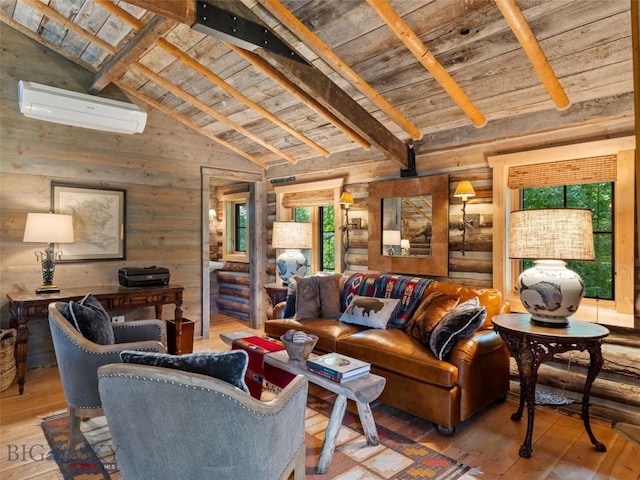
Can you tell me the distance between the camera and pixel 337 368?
2188mm

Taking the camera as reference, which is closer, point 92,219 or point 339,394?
point 339,394

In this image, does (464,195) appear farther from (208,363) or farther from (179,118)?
(179,118)

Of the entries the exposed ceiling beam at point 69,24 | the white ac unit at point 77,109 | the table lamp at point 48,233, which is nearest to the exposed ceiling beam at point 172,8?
the exposed ceiling beam at point 69,24

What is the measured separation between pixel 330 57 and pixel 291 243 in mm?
2266

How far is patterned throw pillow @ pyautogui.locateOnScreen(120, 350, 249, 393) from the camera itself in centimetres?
131

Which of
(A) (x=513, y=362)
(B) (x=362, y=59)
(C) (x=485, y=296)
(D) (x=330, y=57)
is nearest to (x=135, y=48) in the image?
(D) (x=330, y=57)

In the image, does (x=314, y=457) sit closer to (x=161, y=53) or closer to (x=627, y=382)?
(x=627, y=382)

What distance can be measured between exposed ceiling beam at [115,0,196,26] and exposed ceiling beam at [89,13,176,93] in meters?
0.41

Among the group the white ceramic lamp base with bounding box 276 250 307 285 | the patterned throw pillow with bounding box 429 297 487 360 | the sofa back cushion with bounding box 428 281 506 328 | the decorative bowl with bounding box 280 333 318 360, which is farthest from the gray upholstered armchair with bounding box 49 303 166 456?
the white ceramic lamp base with bounding box 276 250 307 285

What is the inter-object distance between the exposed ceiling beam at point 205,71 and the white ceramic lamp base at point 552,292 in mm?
2784

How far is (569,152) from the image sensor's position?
288 cm

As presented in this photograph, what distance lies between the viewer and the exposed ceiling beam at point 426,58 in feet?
7.79

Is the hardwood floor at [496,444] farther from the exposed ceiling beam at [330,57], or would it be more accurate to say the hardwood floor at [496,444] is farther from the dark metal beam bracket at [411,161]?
the exposed ceiling beam at [330,57]

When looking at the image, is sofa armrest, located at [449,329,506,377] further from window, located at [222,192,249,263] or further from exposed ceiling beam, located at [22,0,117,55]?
window, located at [222,192,249,263]
